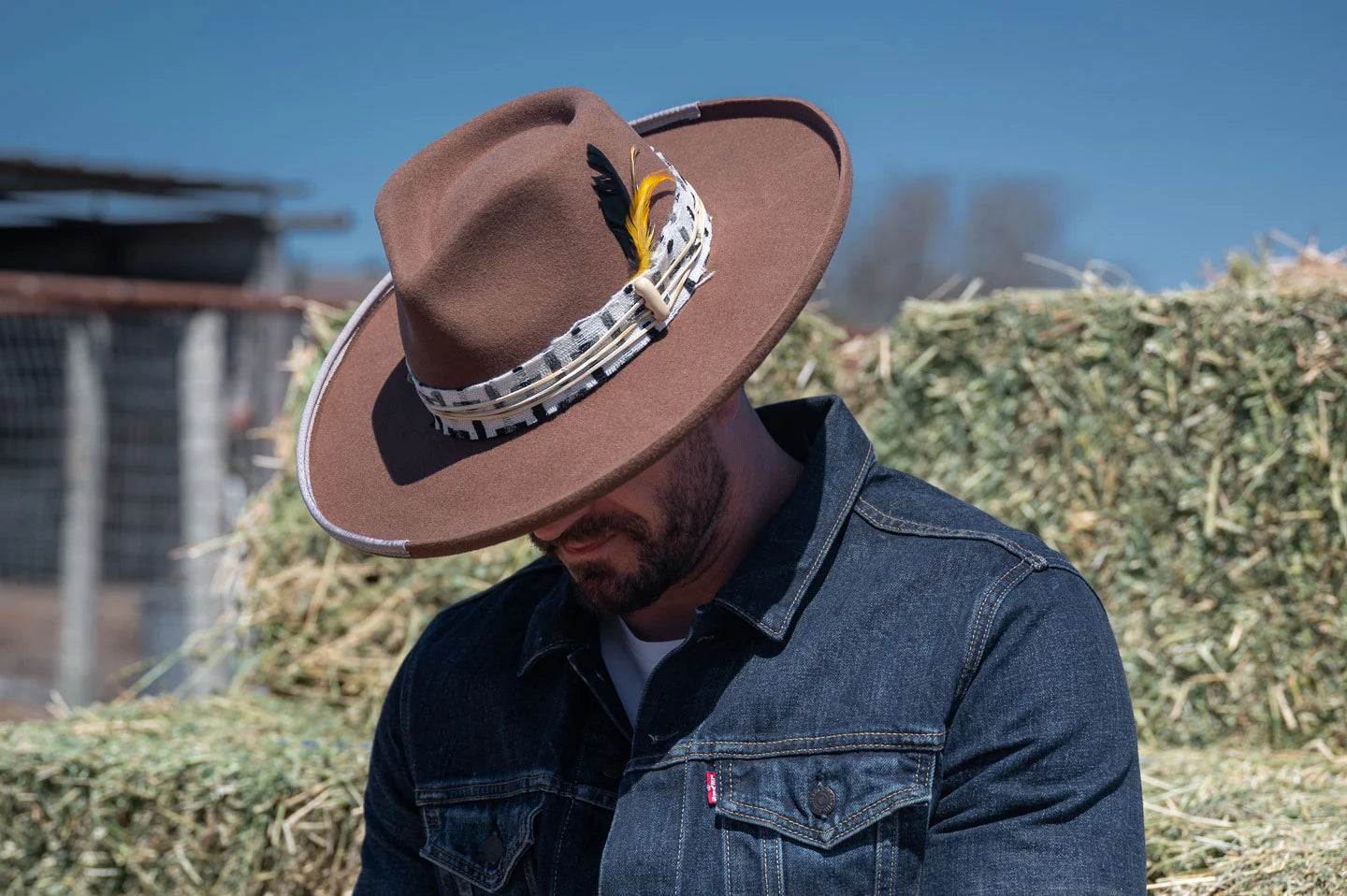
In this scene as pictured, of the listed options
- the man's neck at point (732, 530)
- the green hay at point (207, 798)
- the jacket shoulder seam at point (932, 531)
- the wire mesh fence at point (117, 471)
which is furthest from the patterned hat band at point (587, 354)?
the wire mesh fence at point (117, 471)

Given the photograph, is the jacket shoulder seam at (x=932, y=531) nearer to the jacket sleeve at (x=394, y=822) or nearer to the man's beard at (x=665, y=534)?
the man's beard at (x=665, y=534)

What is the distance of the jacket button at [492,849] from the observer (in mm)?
1985

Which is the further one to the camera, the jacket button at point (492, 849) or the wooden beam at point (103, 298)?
the wooden beam at point (103, 298)

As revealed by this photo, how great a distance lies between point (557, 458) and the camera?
62.7 inches

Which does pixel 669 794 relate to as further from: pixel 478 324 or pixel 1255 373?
pixel 1255 373

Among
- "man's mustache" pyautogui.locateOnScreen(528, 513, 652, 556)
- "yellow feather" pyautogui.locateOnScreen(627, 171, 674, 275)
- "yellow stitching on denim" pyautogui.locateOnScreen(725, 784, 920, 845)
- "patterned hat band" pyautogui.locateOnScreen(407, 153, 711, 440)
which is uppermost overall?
"yellow feather" pyautogui.locateOnScreen(627, 171, 674, 275)

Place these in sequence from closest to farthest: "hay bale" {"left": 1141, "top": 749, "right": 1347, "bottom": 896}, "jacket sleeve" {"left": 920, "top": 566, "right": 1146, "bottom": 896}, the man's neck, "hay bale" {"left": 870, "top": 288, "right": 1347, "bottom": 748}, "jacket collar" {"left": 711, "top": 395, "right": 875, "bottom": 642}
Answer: "jacket sleeve" {"left": 920, "top": 566, "right": 1146, "bottom": 896}
"jacket collar" {"left": 711, "top": 395, "right": 875, "bottom": 642}
the man's neck
"hay bale" {"left": 1141, "top": 749, "right": 1347, "bottom": 896}
"hay bale" {"left": 870, "top": 288, "right": 1347, "bottom": 748}

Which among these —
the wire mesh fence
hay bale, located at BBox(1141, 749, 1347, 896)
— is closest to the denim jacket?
hay bale, located at BBox(1141, 749, 1347, 896)

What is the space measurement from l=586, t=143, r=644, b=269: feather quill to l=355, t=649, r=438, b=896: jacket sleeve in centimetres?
97

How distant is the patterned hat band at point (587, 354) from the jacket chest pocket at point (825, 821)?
22.7 inches

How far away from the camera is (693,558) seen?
1.85m

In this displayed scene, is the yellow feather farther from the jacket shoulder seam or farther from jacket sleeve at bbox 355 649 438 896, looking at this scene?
jacket sleeve at bbox 355 649 438 896

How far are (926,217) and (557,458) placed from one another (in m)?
24.3

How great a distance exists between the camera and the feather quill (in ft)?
5.32
